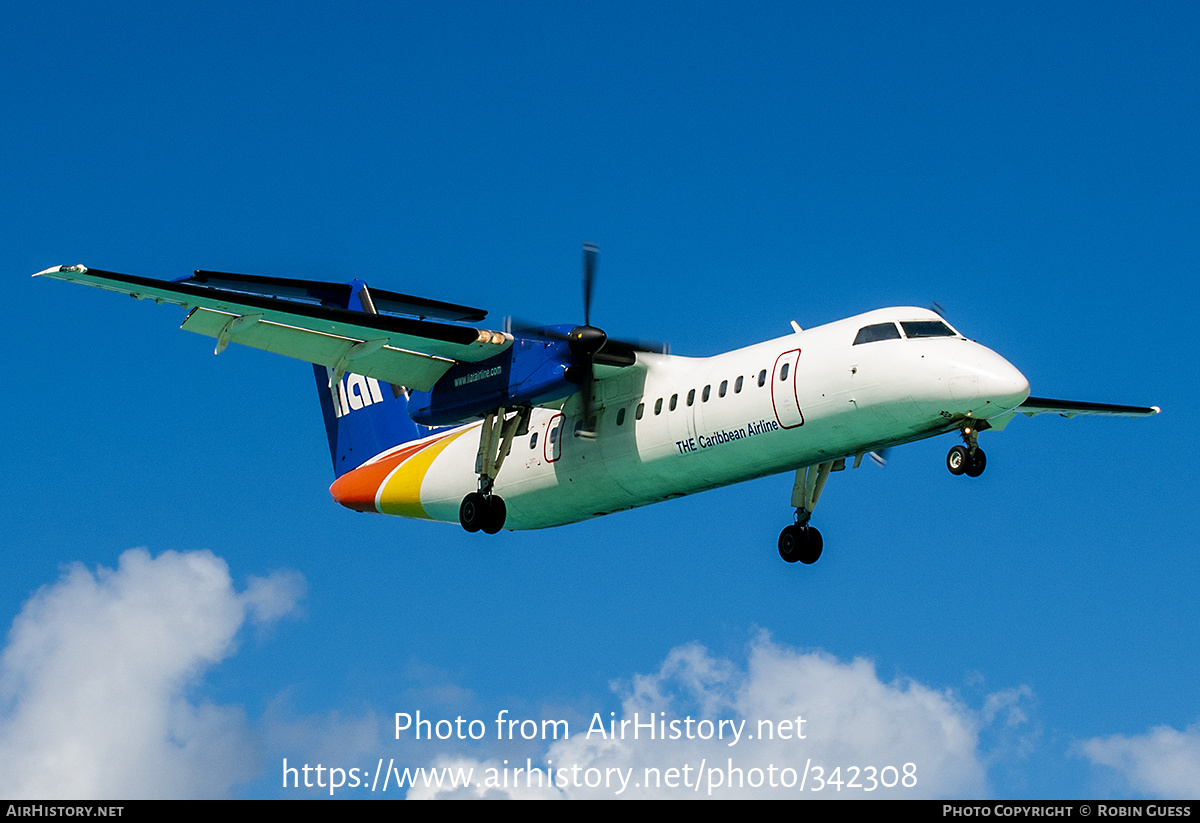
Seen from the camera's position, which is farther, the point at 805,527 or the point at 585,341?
the point at 805,527

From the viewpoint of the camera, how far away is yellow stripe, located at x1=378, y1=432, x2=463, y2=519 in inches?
968

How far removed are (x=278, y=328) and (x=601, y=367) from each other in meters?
5.00

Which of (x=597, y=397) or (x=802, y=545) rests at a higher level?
(x=597, y=397)

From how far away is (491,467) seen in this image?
2219 cm

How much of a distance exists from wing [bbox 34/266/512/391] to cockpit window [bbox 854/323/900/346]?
19.6ft

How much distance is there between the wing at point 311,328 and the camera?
19422 millimetres

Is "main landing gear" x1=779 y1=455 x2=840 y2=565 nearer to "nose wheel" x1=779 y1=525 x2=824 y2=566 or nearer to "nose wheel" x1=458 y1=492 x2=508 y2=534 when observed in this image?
"nose wheel" x1=779 y1=525 x2=824 y2=566

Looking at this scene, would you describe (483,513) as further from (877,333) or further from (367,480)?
(877,333)

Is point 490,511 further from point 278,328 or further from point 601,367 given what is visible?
point 278,328

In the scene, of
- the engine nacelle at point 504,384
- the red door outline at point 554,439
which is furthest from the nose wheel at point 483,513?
the engine nacelle at point 504,384

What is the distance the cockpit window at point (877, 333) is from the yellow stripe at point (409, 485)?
8.63 metres

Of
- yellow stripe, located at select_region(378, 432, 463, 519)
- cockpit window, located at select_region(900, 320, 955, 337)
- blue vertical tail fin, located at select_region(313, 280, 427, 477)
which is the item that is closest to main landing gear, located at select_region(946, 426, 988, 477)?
cockpit window, located at select_region(900, 320, 955, 337)

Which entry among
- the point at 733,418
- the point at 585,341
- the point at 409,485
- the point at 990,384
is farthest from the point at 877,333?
the point at 409,485

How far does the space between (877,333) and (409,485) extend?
9.89m
